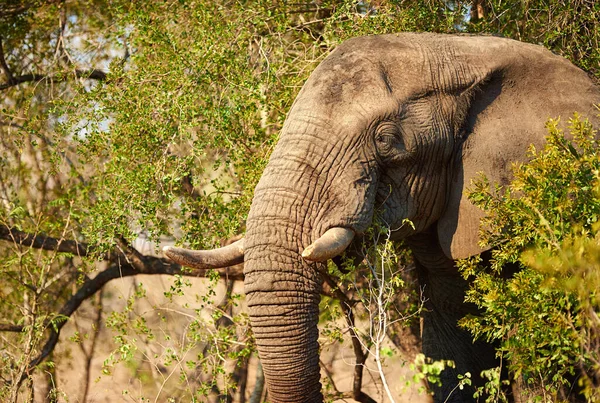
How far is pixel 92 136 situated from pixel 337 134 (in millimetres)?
2243

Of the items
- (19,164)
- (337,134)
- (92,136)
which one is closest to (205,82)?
(92,136)

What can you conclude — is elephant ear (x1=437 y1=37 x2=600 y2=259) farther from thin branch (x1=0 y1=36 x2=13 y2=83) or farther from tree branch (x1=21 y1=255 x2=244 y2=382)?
thin branch (x1=0 y1=36 x2=13 y2=83)

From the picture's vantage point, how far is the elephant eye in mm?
4797

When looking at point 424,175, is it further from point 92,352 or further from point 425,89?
point 92,352

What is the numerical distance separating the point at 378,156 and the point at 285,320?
940 millimetres

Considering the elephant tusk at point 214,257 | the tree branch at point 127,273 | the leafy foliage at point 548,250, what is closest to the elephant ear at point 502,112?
the leafy foliage at point 548,250

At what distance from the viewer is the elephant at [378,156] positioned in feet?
15.1

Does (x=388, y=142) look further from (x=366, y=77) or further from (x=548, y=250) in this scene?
(x=548, y=250)

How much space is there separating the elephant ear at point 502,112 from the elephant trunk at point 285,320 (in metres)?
0.93

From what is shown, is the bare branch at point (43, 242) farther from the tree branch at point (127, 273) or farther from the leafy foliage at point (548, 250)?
the leafy foliage at point (548, 250)

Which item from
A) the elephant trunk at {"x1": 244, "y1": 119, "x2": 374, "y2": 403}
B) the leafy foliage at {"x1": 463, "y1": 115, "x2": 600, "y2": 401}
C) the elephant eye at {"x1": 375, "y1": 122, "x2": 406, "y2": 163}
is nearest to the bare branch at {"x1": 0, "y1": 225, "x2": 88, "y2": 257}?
the elephant trunk at {"x1": 244, "y1": 119, "x2": 374, "y2": 403}

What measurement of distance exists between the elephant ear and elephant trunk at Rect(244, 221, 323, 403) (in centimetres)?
93

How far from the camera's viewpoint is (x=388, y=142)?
481cm

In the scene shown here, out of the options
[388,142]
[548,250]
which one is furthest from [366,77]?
[548,250]
